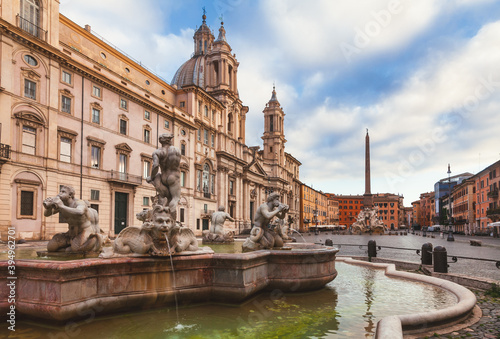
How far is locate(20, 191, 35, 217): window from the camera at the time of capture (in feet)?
71.6

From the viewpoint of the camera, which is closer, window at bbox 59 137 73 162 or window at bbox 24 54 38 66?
window at bbox 24 54 38 66

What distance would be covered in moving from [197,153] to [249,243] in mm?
35257

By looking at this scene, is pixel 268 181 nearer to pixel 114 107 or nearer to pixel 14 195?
pixel 114 107

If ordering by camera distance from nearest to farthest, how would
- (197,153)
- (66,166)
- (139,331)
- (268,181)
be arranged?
(139,331)
(66,166)
(197,153)
(268,181)

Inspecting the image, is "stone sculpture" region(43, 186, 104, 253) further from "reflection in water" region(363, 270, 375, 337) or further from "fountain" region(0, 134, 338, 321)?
"reflection in water" region(363, 270, 375, 337)

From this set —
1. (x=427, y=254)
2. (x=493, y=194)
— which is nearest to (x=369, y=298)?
(x=427, y=254)

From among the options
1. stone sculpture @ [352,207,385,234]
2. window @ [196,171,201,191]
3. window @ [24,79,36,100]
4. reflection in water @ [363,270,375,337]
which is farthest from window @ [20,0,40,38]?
stone sculpture @ [352,207,385,234]

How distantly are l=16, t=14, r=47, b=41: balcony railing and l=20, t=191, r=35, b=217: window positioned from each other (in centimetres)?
995

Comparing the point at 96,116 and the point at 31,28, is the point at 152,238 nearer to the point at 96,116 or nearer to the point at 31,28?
the point at 31,28

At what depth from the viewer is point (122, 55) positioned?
34.9 metres

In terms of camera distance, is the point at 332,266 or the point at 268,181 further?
the point at 268,181

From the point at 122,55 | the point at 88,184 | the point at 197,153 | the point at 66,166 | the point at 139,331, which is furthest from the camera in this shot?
the point at 197,153

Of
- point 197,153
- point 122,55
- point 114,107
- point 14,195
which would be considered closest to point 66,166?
point 14,195

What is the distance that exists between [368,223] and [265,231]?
5421 cm
